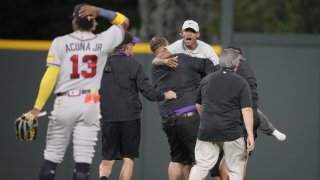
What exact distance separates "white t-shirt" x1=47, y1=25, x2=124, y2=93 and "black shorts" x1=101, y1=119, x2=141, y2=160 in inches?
53.6

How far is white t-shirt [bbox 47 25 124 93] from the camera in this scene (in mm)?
9234

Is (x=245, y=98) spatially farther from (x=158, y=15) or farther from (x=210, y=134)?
(x=158, y=15)

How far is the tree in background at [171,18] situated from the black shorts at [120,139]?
33.4 ft

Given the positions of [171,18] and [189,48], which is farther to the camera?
[171,18]

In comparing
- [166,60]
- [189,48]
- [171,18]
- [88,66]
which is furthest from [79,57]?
[171,18]

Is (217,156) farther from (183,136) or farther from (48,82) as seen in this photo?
(48,82)

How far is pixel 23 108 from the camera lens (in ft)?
42.6

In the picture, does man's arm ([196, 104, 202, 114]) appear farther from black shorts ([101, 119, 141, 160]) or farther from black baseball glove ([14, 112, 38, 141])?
black baseball glove ([14, 112, 38, 141])

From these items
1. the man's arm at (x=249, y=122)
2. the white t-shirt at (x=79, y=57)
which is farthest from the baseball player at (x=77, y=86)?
the man's arm at (x=249, y=122)

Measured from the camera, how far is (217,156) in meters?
10.0

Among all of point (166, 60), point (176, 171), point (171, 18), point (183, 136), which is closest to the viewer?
point (166, 60)

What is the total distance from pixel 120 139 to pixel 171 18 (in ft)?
35.4

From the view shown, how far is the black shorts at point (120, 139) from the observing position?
34.9 ft

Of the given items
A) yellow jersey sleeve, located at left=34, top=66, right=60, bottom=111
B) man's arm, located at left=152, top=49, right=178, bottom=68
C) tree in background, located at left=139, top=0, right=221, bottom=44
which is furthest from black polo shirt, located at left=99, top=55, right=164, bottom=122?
tree in background, located at left=139, top=0, right=221, bottom=44
